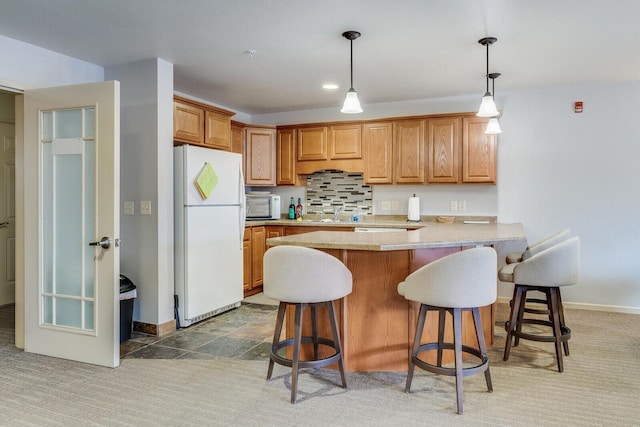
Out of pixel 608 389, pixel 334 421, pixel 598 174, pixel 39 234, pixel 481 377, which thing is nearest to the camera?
pixel 334 421

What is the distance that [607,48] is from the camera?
10.8ft

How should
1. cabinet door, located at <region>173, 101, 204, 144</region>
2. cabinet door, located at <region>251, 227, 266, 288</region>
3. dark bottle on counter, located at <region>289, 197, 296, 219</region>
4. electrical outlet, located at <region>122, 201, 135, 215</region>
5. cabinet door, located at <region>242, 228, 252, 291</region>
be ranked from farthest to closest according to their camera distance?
dark bottle on counter, located at <region>289, 197, 296, 219</region> → cabinet door, located at <region>251, 227, 266, 288</region> → cabinet door, located at <region>242, 228, 252, 291</region> → cabinet door, located at <region>173, 101, 204, 144</region> → electrical outlet, located at <region>122, 201, 135, 215</region>

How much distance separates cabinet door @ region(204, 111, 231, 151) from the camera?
425 cm

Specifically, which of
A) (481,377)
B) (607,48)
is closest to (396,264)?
(481,377)

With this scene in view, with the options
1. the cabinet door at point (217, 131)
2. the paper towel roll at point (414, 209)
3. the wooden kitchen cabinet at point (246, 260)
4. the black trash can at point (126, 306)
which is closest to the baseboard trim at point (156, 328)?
the black trash can at point (126, 306)

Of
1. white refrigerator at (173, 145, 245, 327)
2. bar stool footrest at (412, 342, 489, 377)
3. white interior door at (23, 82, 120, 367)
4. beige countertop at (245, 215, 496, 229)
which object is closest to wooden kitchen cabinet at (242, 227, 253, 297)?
beige countertop at (245, 215, 496, 229)

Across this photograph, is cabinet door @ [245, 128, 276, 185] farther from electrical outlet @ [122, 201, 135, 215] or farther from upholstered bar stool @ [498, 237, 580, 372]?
upholstered bar stool @ [498, 237, 580, 372]

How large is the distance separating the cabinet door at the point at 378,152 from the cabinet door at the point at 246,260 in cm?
157

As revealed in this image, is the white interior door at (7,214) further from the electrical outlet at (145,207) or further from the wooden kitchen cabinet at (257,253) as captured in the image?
the wooden kitchen cabinet at (257,253)

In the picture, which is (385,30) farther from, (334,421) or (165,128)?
(334,421)

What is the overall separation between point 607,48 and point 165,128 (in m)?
3.59

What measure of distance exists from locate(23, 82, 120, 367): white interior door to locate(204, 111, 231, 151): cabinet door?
4.52 ft

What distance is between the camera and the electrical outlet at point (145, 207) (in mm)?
3602

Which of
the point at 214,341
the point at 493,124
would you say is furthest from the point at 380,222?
the point at 214,341
